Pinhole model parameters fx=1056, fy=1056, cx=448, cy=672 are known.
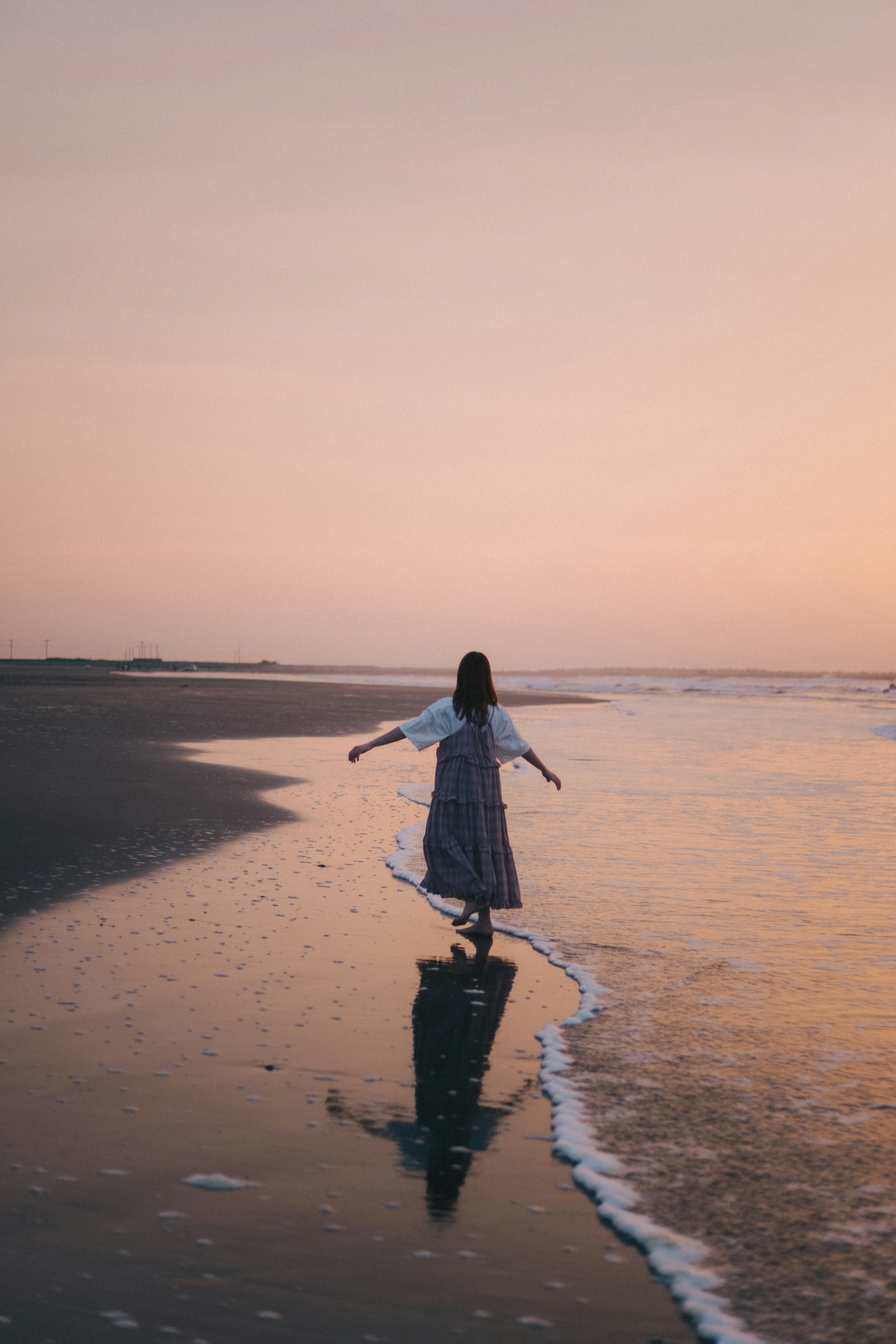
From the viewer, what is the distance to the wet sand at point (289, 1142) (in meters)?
3.18

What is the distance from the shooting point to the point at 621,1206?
3881mm

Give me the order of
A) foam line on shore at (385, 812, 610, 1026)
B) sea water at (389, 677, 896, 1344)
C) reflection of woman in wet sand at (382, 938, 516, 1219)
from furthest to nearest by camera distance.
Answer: foam line on shore at (385, 812, 610, 1026) < reflection of woman in wet sand at (382, 938, 516, 1219) < sea water at (389, 677, 896, 1344)

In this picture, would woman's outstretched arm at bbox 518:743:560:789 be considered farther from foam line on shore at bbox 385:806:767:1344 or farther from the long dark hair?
foam line on shore at bbox 385:806:767:1344

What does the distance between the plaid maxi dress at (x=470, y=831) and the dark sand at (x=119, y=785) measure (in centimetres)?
303

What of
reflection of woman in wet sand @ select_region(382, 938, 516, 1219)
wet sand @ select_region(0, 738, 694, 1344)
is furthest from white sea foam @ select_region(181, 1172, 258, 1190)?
reflection of woman in wet sand @ select_region(382, 938, 516, 1219)

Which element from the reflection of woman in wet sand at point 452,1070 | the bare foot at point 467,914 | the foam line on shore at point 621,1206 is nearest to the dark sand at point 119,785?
A: the bare foot at point 467,914

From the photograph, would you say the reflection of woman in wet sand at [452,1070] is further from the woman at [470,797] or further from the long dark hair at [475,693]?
the long dark hair at [475,693]

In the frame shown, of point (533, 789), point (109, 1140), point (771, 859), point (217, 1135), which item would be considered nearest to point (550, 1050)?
point (217, 1135)

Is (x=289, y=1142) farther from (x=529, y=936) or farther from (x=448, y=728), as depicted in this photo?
(x=448, y=728)

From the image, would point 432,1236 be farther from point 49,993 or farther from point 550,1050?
point 49,993

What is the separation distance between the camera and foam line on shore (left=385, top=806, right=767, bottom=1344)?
10.6 feet

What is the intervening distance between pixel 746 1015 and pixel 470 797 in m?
2.88

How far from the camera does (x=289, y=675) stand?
13212 centimetres

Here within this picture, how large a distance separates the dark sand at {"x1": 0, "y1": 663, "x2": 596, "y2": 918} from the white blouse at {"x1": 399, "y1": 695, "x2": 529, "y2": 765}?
3060mm
